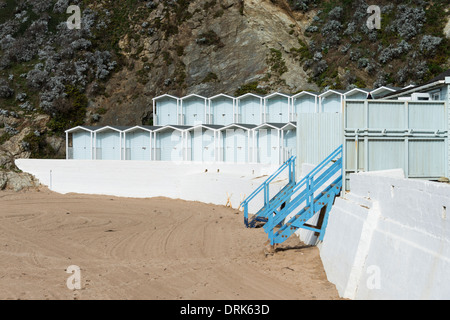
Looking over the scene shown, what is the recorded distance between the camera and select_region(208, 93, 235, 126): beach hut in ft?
123

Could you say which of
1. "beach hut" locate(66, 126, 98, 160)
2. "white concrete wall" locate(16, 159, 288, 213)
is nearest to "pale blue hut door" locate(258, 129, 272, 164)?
"white concrete wall" locate(16, 159, 288, 213)

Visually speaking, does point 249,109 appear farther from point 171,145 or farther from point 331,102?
point 171,145

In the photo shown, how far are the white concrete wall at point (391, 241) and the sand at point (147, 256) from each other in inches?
35.2

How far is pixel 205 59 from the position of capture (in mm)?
49906

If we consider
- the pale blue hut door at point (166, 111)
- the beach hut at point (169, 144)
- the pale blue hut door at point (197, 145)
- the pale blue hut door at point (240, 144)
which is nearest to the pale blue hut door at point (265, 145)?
the pale blue hut door at point (240, 144)

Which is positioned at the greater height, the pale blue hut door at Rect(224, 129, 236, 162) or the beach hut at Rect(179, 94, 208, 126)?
the beach hut at Rect(179, 94, 208, 126)

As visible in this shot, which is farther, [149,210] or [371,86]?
[371,86]

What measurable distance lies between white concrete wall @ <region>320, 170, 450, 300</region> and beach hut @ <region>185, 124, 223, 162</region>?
1940cm

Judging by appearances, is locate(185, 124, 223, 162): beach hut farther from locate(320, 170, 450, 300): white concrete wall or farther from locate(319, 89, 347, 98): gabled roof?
locate(320, 170, 450, 300): white concrete wall

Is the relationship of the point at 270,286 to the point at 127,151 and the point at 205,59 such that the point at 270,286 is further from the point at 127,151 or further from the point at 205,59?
the point at 205,59

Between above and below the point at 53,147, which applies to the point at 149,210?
below

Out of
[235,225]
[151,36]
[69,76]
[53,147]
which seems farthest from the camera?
[151,36]
